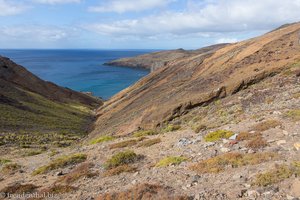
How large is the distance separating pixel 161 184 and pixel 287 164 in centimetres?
456

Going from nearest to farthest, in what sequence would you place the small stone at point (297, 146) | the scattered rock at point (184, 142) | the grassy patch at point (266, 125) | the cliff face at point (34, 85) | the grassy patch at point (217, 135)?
the small stone at point (297, 146) < the grassy patch at point (266, 125) < the grassy patch at point (217, 135) < the scattered rock at point (184, 142) < the cliff face at point (34, 85)

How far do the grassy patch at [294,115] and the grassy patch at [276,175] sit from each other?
6.70 meters

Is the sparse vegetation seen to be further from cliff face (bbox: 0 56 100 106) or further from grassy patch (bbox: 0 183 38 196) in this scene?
cliff face (bbox: 0 56 100 106)

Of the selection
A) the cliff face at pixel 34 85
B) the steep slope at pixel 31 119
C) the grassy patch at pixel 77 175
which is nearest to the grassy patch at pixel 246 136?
the grassy patch at pixel 77 175

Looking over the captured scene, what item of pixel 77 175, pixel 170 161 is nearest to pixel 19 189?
pixel 77 175

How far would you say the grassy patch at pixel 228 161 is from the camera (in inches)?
500

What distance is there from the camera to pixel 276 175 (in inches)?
423

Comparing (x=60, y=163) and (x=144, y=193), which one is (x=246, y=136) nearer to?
(x=144, y=193)

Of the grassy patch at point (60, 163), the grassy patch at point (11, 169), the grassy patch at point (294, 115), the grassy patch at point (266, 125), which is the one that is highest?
the grassy patch at point (294, 115)

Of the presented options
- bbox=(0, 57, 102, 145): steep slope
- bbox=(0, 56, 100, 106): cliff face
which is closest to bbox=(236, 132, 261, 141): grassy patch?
bbox=(0, 57, 102, 145): steep slope

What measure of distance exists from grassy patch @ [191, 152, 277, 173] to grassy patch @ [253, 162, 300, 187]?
4.85 ft

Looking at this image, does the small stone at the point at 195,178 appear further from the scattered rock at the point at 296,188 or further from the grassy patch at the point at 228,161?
the scattered rock at the point at 296,188

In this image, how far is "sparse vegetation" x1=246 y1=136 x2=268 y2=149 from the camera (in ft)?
47.2

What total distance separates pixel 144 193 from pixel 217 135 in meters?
7.25
